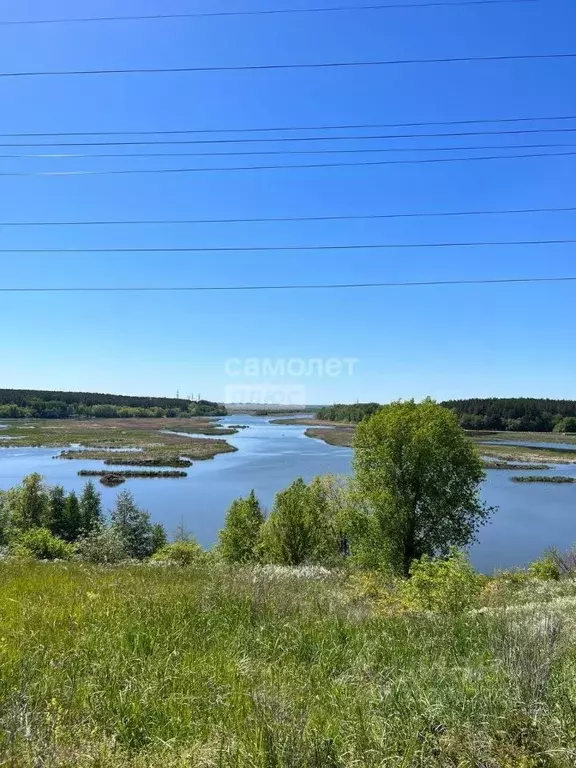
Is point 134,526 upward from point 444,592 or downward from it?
downward

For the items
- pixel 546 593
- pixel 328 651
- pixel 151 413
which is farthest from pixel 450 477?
pixel 151 413

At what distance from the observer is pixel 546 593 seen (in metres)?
8.70

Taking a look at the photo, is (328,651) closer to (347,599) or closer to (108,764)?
(108,764)

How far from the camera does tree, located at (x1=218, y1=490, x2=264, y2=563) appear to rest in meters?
27.5

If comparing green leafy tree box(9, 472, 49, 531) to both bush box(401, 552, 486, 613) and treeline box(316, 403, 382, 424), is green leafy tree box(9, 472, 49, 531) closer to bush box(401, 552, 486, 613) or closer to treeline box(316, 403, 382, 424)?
bush box(401, 552, 486, 613)

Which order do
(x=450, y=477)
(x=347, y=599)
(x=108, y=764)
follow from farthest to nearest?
(x=450, y=477), (x=347, y=599), (x=108, y=764)

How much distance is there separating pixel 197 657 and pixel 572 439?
14043 centimetres

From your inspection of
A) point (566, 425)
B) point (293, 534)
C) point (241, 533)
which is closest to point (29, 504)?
point (241, 533)

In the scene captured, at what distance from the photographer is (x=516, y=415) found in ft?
422

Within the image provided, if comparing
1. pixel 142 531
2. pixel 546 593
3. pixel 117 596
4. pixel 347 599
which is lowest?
pixel 142 531

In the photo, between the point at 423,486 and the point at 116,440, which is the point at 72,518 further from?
the point at 116,440

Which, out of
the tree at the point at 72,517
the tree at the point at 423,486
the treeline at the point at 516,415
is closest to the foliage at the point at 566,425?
the treeline at the point at 516,415

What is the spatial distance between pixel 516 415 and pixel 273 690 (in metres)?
140

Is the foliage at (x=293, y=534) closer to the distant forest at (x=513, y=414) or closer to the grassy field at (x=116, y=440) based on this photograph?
the grassy field at (x=116, y=440)
